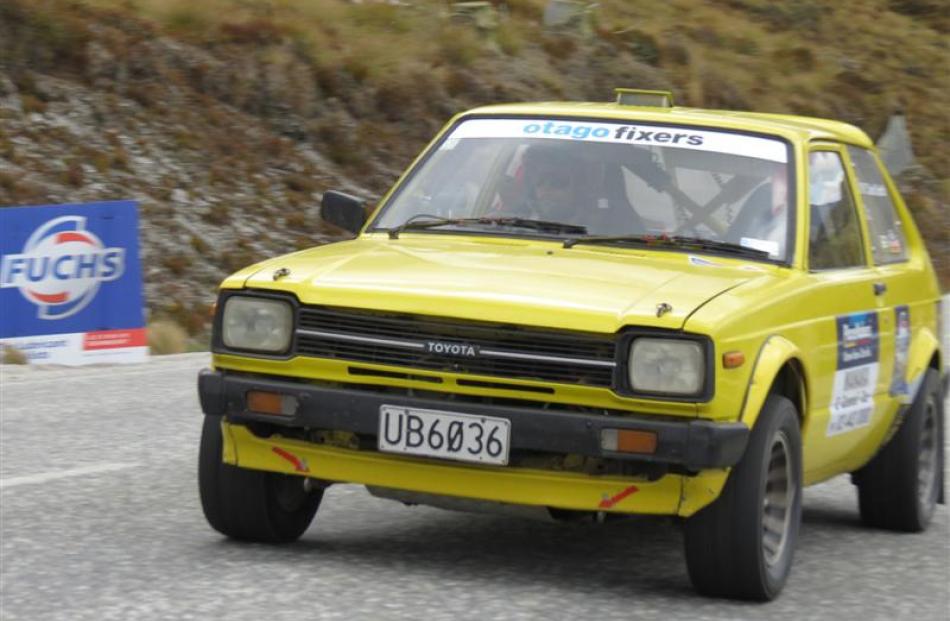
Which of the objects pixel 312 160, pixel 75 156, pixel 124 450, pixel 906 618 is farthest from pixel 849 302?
pixel 312 160

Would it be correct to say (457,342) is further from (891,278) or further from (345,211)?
(891,278)

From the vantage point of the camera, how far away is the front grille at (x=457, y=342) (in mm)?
5727

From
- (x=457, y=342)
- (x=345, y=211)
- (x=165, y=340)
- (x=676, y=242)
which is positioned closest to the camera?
(x=457, y=342)

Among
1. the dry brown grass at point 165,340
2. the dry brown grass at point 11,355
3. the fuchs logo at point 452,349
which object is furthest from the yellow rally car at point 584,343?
the dry brown grass at point 165,340

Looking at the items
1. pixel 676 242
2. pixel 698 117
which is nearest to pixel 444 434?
pixel 676 242

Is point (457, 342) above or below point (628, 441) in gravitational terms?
above

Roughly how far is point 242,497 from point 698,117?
2.38 metres

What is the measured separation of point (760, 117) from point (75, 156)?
16.4m

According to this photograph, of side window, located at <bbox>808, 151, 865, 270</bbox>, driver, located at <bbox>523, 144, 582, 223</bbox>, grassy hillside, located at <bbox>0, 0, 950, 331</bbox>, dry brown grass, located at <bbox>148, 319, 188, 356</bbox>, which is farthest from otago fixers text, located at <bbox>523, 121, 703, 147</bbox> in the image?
grassy hillside, located at <bbox>0, 0, 950, 331</bbox>

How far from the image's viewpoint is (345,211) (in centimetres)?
752

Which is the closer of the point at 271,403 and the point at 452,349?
the point at 452,349

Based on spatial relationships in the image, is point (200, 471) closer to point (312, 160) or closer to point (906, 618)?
point (906, 618)

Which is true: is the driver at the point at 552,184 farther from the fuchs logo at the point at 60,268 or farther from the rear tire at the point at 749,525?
the fuchs logo at the point at 60,268

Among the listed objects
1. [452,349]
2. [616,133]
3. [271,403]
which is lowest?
[271,403]
